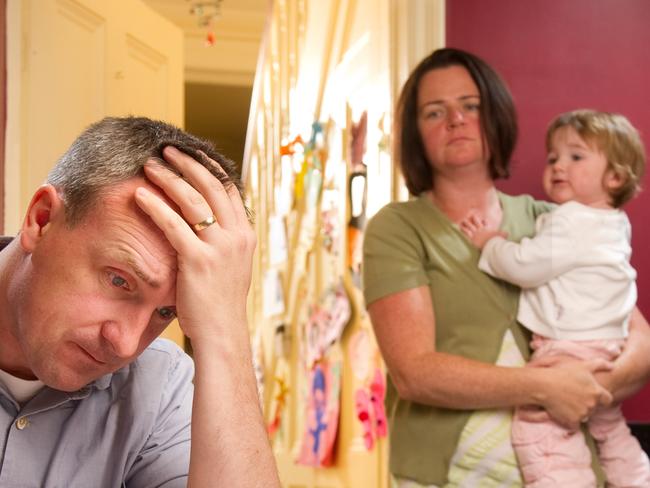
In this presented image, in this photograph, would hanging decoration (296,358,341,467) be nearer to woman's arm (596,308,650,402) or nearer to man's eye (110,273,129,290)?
woman's arm (596,308,650,402)

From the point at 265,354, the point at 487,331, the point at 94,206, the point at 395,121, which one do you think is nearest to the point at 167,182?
the point at 94,206

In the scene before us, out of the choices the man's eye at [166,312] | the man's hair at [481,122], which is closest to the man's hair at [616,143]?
the man's hair at [481,122]

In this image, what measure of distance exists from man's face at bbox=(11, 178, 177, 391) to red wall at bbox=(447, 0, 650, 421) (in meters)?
1.40

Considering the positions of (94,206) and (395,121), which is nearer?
(94,206)

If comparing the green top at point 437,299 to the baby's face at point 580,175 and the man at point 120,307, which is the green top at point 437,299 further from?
the man at point 120,307

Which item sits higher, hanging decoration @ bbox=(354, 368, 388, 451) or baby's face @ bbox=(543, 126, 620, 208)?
baby's face @ bbox=(543, 126, 620, 208)

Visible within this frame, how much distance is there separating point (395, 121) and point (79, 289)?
1.21 metres

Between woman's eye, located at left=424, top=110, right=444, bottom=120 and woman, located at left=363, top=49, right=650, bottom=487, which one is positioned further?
woman's eye, located at left=424, top=110, right=444, bottom=120

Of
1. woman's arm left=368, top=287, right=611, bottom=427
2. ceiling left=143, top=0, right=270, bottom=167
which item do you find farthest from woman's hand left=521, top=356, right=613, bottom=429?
ceiling left=143, top=0, right=270, bottom=167

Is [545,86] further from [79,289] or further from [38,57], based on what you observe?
[79,289]

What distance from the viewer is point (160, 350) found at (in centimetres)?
144

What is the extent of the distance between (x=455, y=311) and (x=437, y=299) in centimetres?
5

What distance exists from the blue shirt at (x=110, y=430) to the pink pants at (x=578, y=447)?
80cm

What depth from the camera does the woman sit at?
1.91 metres
